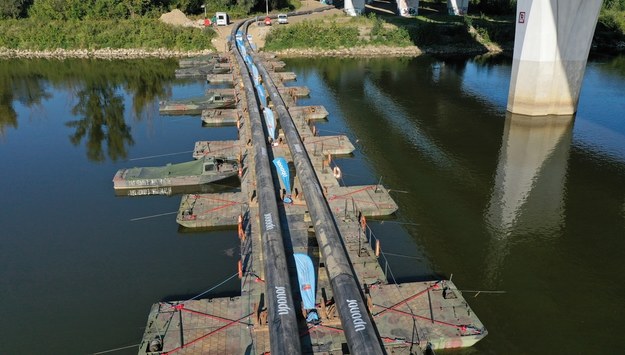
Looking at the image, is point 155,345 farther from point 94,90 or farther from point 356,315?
point 94,90

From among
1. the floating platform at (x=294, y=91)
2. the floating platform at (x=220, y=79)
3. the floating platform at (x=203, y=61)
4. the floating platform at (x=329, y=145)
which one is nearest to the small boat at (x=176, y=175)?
the floating platform at (x=329, y=145)

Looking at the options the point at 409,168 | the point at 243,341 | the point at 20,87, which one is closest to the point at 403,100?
the point at 409,168

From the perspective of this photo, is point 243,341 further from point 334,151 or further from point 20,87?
point 20,87

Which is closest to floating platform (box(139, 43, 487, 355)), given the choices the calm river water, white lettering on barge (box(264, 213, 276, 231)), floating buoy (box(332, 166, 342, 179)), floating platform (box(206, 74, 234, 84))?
white lettering on barge (box(264, 213, 276, 231))

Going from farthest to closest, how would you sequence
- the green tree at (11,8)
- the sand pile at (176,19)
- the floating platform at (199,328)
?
1. the green tree at (11,8)
2. the sand pile at (176,19)
3. the floating platform at (199,328)

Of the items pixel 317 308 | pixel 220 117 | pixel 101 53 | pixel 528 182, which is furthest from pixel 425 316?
pixel 101 53

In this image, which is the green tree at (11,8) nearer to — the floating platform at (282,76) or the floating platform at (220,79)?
the floating platform at (220,79)
